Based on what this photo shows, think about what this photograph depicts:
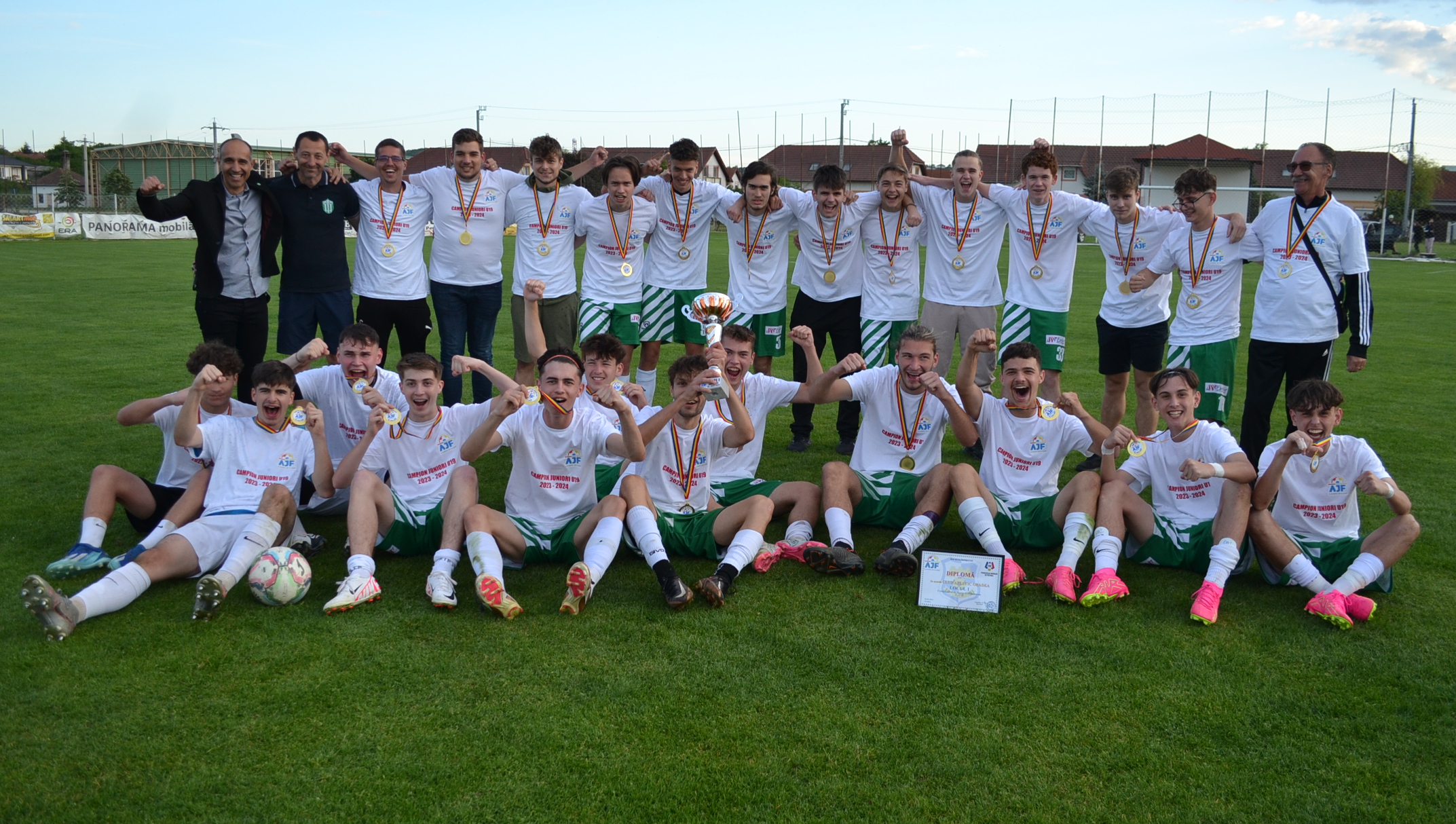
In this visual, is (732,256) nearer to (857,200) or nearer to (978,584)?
(857,200)

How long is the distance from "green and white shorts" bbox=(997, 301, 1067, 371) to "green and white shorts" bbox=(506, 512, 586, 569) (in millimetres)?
3937

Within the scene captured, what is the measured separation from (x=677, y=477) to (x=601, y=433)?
0.52 metres

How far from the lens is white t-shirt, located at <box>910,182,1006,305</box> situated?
25.3ft

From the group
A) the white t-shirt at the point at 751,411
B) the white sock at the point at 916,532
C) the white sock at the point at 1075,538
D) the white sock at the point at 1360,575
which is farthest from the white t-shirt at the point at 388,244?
the white sock at the point at 1360,575

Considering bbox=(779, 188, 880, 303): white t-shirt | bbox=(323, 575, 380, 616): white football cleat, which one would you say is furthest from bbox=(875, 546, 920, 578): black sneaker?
bbox=(779, 188, 880, 303): white t-shirt

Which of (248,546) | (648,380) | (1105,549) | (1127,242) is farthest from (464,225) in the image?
(1105,549)

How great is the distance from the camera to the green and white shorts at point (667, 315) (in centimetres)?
811

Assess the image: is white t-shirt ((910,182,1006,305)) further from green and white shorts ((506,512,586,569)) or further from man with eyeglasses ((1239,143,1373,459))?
green and white shorts ((506,512,586,569))

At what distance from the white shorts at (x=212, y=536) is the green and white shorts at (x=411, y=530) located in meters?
0.69

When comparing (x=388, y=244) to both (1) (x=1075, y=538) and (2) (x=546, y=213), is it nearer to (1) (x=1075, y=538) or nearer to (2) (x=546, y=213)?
(2) (x=546, y=213)

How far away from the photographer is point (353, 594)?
4.68 metres

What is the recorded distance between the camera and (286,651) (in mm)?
4246

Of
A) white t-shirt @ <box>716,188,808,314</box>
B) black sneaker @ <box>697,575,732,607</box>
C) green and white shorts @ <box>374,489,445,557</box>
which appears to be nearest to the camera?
black sneaker @ <box>697,575,732,607</box>

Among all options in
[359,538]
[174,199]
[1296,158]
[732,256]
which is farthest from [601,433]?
[1296,158]
